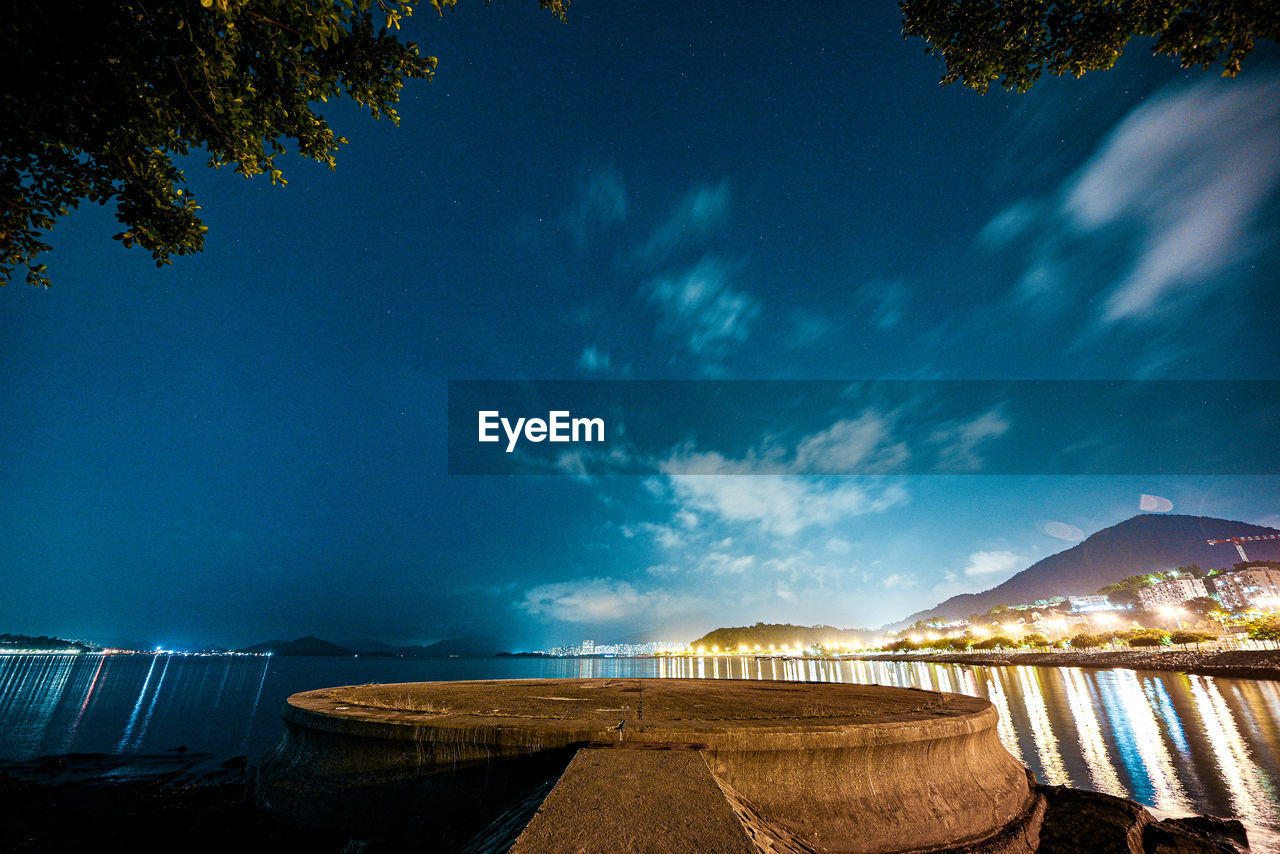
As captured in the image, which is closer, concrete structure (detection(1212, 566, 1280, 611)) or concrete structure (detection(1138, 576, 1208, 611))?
concrete structure (detection(1212, 566, 1280, 611))

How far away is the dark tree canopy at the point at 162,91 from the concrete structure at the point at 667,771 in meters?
7.23

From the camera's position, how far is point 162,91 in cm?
645

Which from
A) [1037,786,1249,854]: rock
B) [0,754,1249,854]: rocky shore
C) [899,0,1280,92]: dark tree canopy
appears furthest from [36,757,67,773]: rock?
[899,0,1280,92]: dark tree canopy

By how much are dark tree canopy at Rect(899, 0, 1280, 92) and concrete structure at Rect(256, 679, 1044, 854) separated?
9.27 meters

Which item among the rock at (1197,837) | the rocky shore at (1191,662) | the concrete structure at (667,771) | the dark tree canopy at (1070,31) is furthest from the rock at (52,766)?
the rocky shore at (1191,662)

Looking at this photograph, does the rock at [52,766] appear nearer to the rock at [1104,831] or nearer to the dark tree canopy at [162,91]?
the dark tree canopy at [162,91]

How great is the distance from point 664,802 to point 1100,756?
901 inches

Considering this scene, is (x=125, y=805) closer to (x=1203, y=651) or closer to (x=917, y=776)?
(x=917, y=776)

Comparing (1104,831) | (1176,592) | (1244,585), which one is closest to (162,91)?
(1104,831)

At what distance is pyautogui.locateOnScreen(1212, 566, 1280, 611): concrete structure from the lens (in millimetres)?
164125

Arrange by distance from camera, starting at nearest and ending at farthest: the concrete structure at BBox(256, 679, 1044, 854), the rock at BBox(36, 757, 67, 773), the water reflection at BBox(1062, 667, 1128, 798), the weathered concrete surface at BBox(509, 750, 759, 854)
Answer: the weathered concrete surface at BBox(509, 750, 759, 854), the concrete structure at BBox(256, 679, 1044, 854), the water reflection at BBox(1062, 667, 1128, 798), the rock at BBox(36, 757, 67, 773)

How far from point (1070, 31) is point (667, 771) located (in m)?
10.8

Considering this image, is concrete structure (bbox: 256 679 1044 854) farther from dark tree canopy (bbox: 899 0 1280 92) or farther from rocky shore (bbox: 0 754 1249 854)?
dark tree canopy (bbox: 899 0 1280 92)

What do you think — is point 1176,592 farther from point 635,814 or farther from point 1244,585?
point 635,814
